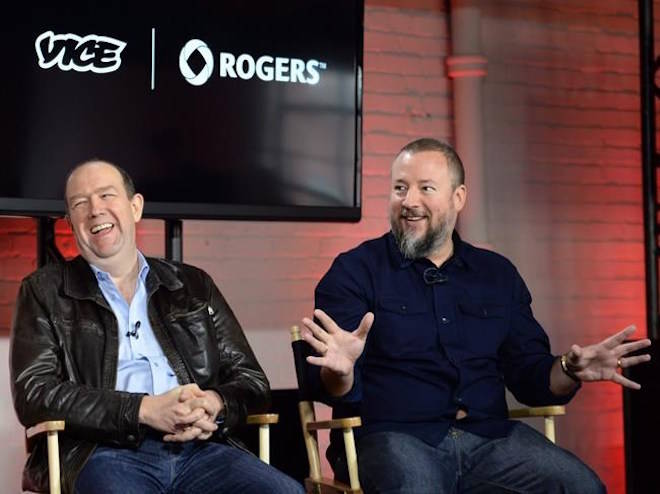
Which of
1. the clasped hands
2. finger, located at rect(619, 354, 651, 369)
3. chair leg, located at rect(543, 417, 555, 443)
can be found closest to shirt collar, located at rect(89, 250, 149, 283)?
the clasped hands

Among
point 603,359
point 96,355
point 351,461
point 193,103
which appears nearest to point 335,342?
point 351,461


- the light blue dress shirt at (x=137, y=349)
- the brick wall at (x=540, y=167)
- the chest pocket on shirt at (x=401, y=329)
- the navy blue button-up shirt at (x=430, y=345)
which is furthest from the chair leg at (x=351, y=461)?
the brick wall at (x=540, y=167)

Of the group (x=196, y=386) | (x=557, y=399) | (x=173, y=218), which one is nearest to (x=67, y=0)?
(x=173, y=218)

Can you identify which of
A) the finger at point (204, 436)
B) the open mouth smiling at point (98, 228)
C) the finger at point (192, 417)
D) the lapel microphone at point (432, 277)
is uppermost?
the open mouth smiling at point (98, 228)

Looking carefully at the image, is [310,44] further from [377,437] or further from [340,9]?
[377,437]

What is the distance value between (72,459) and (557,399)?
143cm

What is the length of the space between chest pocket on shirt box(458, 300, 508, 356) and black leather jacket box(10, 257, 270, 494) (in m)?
0.63

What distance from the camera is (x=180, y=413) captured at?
3.16 meters

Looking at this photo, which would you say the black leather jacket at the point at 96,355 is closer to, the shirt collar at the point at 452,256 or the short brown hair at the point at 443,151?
the shirt collar at the point at 452,256

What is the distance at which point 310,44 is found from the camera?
441 cm

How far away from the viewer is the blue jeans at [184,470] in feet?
10.4

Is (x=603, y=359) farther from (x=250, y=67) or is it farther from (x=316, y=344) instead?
(x=250, y=67)

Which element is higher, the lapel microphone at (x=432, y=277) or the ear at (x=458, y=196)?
the ear at (x=458, y=196)

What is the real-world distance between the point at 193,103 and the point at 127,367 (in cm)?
118
